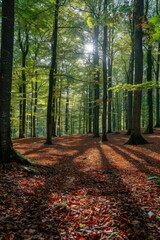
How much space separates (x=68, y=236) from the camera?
105 inches

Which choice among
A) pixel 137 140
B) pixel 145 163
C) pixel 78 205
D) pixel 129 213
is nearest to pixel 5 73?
pixel 78 205

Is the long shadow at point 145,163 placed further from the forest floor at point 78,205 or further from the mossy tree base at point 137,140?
the mossy tree base at point 137,140

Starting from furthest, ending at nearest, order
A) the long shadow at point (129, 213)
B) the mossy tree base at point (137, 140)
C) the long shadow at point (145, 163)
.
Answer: the mossy tree base at point (137, 140) < the long shadow at point (145, 163) < the long shadow at point (129, 213)

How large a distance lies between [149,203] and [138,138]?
8792 mm

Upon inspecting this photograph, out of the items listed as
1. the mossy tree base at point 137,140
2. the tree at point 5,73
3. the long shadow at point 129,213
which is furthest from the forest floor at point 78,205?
the mossy tree base at point 137,140

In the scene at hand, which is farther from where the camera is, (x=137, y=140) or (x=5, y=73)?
(x=137, y=140)

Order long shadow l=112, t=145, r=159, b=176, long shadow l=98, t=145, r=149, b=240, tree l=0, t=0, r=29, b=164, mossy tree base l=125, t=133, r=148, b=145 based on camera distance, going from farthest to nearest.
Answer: mossy tree base l=125, t=133, r=148, b=145, long shadow l=112, t=145, r=159, b=176, tree l=0, t=0, r=29, b=164, long shadow l=98, t=145, r=149, b=240

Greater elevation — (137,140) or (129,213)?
(137,140)

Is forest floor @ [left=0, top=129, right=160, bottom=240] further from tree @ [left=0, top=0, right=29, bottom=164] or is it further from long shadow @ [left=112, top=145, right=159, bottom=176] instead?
tree @ [left=0, top=0, right=29, bottom=164]

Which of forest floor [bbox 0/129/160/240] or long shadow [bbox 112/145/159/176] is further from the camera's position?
long shadow [bbox 112/145/159/176]

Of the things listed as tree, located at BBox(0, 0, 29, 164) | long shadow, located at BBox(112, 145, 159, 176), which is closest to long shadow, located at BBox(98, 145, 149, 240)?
long shadow, located at BBox(112, 145, 159, 176)

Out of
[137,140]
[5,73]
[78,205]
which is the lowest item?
[78,205]

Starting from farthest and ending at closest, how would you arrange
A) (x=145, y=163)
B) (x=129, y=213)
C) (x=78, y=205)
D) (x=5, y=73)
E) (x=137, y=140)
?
(x=137, y=140), (x=145, y=163), (x=5, y=73), (x=78, y=205), (x=129, y=213)

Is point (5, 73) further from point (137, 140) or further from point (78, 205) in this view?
point (137, 140)
